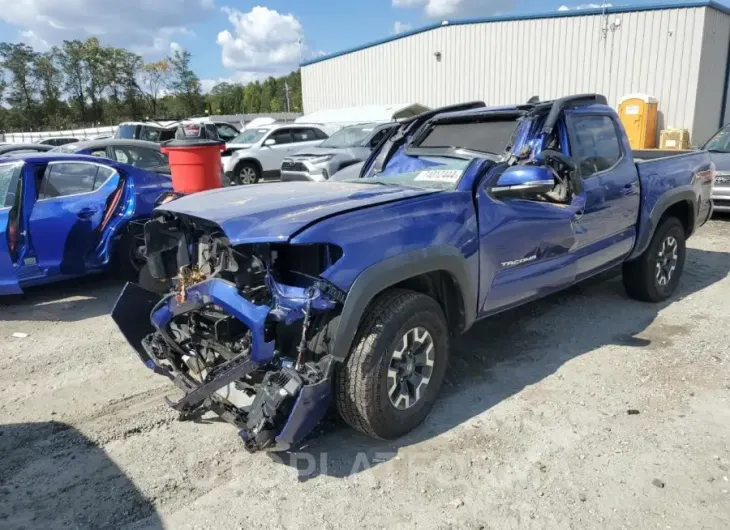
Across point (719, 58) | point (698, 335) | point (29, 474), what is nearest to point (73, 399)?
point (29, 474)

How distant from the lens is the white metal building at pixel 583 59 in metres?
16.8

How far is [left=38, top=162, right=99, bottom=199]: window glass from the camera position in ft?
19.7

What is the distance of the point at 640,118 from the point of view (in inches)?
662

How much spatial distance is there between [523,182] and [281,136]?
12748 millimetres

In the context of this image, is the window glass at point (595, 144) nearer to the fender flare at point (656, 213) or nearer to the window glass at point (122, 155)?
the fender flare at point (656, 213)

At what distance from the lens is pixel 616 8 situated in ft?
57.7

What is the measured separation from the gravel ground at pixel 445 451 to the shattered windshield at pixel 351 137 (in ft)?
27.6

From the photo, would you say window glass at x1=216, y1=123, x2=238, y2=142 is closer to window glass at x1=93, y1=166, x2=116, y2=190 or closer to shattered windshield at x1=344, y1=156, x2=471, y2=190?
window glass at x1=93, y1=166, x2=116, y2=190

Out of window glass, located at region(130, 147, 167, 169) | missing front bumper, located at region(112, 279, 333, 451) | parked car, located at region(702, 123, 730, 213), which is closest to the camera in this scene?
missing front bumper, located at region(112, 279, 333, 451)

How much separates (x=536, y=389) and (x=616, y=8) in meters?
17.5

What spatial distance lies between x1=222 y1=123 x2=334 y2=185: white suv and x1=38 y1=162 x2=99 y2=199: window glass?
7909 millimetres

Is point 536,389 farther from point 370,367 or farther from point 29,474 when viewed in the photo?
point 29,474

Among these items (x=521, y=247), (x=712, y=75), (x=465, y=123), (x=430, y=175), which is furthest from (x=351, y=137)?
(x=712, y=75)

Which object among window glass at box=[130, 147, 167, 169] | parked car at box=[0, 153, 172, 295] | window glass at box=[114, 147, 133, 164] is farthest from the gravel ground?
window glass at box=[114, 147, 133, 164]
